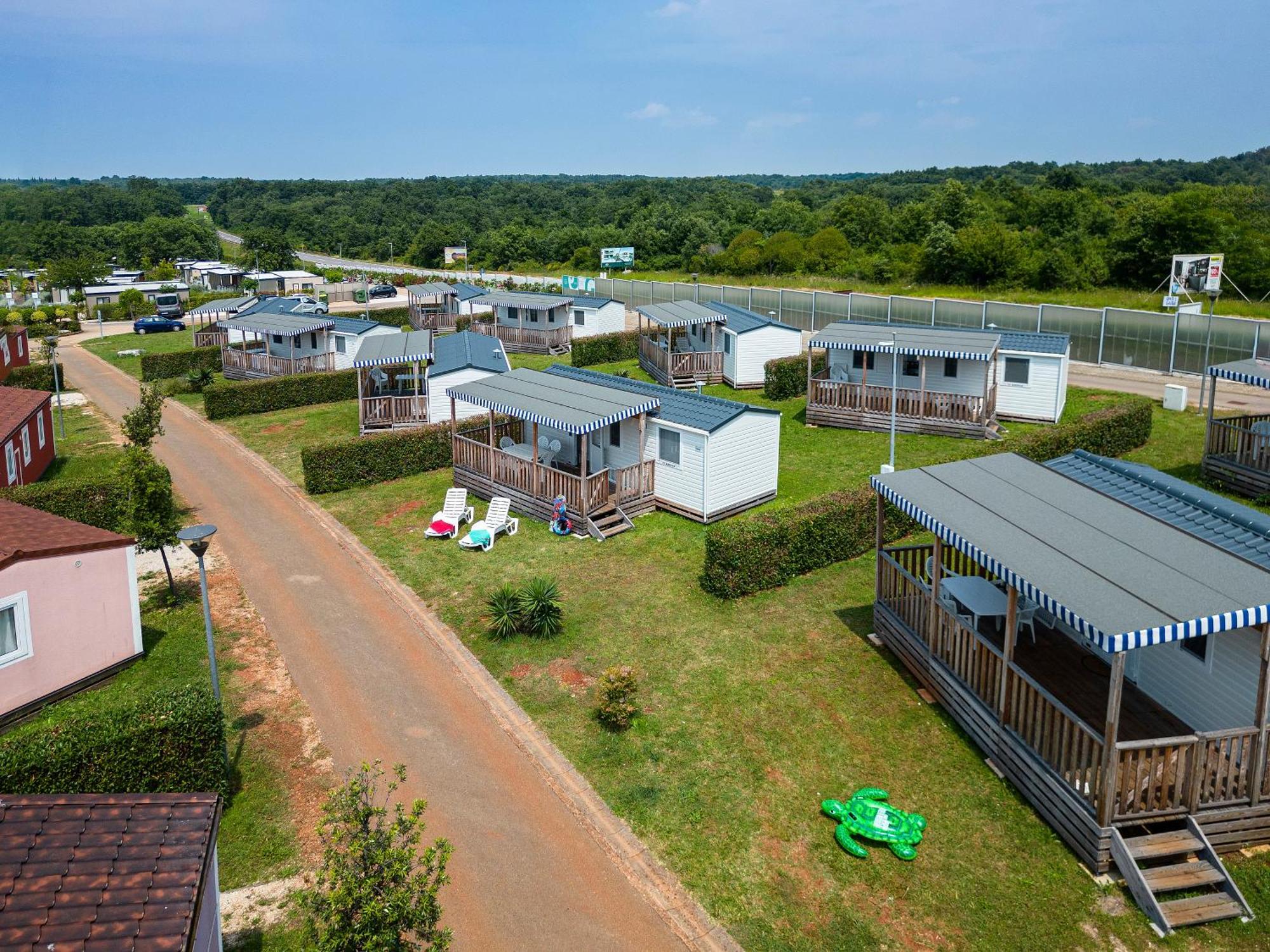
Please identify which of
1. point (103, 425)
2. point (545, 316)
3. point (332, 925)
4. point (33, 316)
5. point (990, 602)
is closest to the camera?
point (332, 925)

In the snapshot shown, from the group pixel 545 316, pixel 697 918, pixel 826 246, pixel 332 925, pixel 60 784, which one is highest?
pixel 826 246

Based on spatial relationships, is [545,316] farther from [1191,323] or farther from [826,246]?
[826,246]

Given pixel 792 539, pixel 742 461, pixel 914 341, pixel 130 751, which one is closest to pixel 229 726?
pixel 130 751

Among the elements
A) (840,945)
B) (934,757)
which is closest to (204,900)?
(840,945)

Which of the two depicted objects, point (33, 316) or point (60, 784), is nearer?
point (60, 784)

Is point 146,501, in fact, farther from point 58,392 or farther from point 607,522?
point 58,392

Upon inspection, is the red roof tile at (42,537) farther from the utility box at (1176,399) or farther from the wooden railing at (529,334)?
the wooden railing at (529,334)
